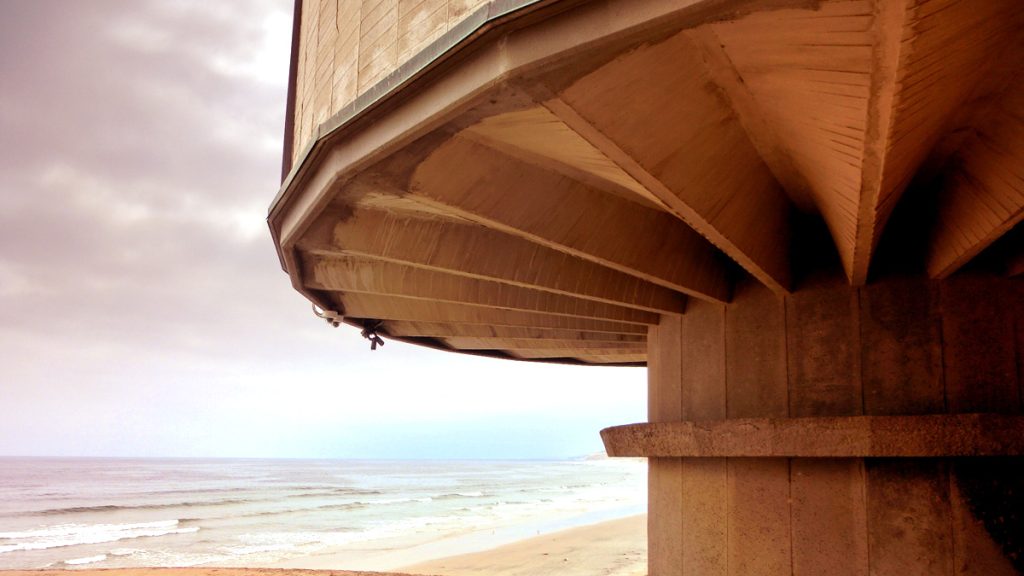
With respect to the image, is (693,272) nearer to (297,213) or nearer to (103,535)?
(297,213)

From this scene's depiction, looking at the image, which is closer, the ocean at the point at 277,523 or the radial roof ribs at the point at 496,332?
the radial roof ribs at the point at 496,332

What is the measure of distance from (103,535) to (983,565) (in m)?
35.1

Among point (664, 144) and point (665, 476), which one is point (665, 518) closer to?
point (665, 476)

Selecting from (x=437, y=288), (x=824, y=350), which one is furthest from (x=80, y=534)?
(x=824, y=350)

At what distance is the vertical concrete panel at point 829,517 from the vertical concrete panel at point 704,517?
71 centimetres

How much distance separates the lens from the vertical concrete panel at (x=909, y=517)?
5.77m

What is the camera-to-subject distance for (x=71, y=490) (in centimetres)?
6469

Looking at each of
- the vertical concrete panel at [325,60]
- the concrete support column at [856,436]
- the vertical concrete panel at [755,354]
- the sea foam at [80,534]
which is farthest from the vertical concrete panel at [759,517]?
the sea foam at [80,534]

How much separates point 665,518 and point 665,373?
55.6 inches

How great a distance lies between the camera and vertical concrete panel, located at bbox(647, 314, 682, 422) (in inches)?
307

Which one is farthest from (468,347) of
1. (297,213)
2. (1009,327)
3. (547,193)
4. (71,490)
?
(71,490)

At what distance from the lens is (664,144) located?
453 cm

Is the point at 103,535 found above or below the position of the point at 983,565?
below

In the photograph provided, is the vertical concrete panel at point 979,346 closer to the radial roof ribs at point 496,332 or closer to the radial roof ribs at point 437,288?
the radial roof ribs at point 437,288
